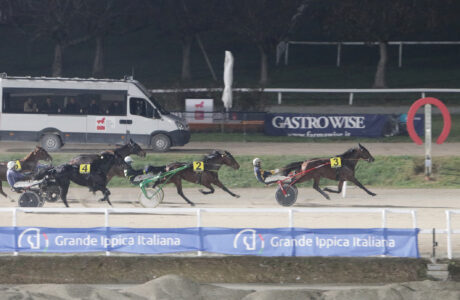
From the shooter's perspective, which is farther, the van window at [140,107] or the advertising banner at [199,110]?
the advertising banner at [199,110]

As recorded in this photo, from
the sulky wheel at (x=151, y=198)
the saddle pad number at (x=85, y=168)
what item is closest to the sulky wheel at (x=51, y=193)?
Answer: the saddle pad number at (x=85, y=168)

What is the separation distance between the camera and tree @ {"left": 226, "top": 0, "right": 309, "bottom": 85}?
40844 millimetres

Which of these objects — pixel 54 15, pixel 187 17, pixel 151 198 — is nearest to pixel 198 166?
pixel 151 198

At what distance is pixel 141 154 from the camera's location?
72.1 ft

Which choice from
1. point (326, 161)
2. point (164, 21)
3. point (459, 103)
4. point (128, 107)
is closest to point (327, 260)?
point (326, 161)

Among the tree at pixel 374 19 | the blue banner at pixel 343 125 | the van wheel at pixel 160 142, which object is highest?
the tree at pixel 374 19

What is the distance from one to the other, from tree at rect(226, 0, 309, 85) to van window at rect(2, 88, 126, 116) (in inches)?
607

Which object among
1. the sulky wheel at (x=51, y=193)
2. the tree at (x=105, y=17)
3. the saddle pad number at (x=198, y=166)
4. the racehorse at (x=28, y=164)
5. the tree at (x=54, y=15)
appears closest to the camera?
the sulky wheel at (x=51, y=193)

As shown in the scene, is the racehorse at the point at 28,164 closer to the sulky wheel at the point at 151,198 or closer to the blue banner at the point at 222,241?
the sulky wheel at the point at 151,198

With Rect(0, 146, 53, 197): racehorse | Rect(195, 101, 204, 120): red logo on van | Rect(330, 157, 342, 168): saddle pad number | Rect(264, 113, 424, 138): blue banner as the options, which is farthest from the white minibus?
Rect(330, 157, 342, 168): saddle pad number

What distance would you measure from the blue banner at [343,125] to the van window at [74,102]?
5581 mm

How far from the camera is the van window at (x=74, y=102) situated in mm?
26422

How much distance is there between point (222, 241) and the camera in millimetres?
15242

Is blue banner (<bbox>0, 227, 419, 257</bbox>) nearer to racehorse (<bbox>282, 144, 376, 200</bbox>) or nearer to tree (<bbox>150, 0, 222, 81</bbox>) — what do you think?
racehorse (<bbox>282, 144, 376, 200</bbox>)
